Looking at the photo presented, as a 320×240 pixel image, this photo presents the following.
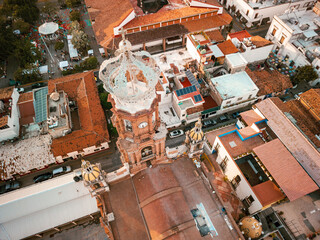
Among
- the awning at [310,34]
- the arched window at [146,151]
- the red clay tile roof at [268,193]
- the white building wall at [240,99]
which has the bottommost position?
the red clay tile roof at [268,193]

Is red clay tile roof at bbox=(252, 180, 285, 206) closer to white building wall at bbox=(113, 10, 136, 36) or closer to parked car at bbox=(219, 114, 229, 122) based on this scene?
parked car at bbox=(219, 114, 229, 122)

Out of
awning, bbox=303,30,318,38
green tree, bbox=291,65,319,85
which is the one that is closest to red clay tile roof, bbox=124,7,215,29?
awning, bbox=303,30,318,38

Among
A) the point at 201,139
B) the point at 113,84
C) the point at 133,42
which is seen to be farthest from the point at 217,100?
the point at 113,84

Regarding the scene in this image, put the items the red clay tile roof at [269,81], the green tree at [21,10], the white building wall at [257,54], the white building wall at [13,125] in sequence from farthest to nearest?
the green tree at [21,10]
the white building wall at [257,54]
the red clay tile roof at [269,81]
the white building wall at [13,125]

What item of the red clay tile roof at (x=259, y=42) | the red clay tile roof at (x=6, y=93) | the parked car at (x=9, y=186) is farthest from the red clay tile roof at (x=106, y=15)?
the parked car at (x=9, y=186)

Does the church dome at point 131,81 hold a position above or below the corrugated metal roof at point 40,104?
below

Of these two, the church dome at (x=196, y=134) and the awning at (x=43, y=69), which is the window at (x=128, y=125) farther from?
the awning at (x=43, y=69)

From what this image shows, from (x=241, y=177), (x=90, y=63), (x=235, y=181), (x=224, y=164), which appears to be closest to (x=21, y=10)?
(x=90, y=63)

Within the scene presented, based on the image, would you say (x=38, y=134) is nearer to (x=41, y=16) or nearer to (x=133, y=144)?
(x=133, y=144)
